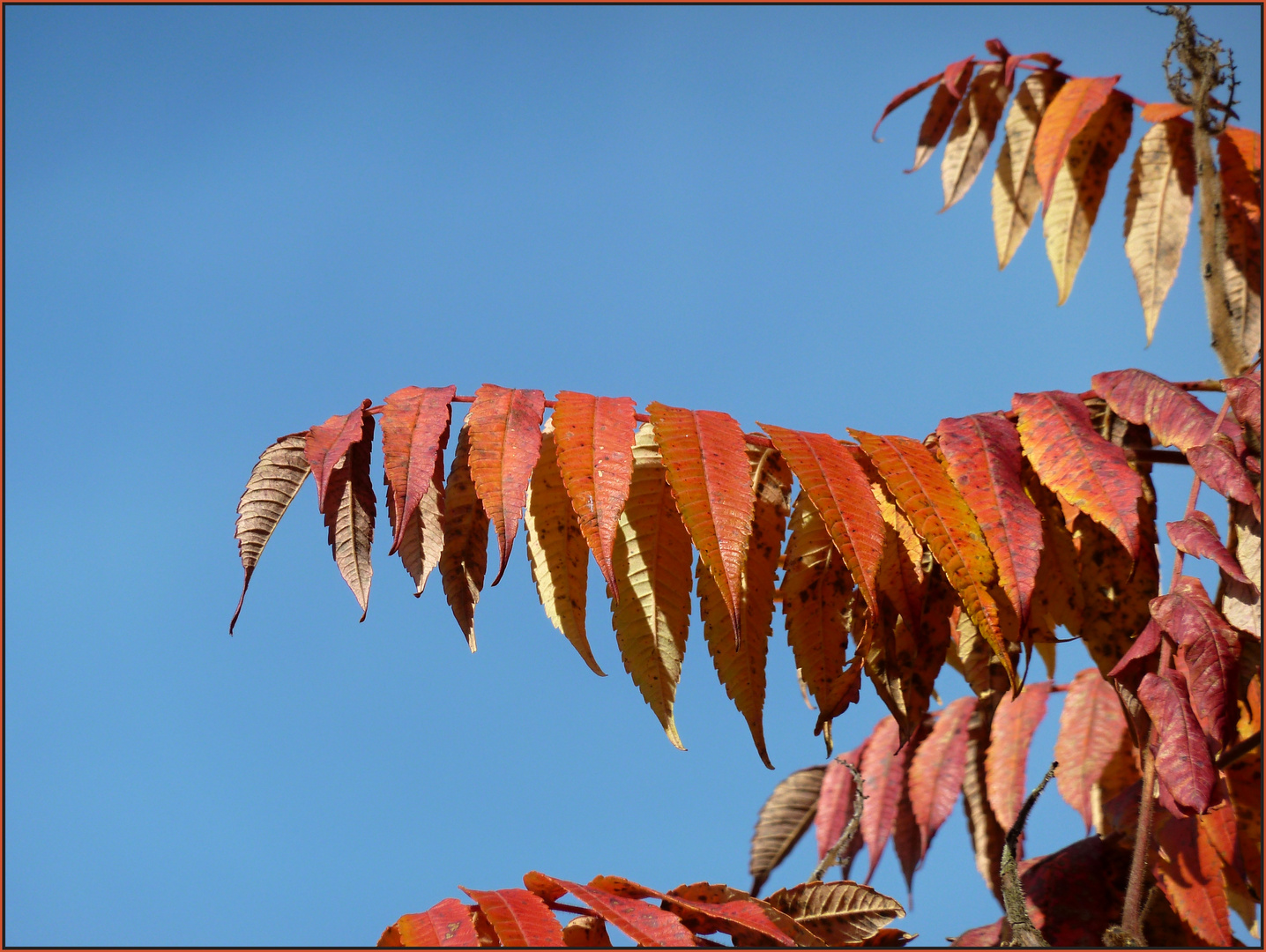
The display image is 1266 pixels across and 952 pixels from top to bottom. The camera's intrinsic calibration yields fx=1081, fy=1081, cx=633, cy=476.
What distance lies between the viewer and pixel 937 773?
278 centimetres

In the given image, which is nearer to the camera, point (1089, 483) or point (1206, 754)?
point (1206, 754)

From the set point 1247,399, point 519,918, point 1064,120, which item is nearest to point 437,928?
point 519,918

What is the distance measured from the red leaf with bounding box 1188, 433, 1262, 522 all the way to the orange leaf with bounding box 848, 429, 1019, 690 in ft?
1.17

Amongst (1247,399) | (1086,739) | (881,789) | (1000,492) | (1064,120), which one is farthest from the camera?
(881,789)

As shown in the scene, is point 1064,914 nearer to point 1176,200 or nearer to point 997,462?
point 997,462

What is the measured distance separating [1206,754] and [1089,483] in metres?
0.43

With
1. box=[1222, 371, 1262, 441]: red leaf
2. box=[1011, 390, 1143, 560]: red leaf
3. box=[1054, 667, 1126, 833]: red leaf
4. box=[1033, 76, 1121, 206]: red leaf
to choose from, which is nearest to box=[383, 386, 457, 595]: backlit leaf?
box=[1011, 390, 1143, 560]: red leaf

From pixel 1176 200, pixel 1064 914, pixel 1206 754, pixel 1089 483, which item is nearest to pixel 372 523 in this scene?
pixel 1089 483

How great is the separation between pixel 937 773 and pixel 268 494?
1.89m

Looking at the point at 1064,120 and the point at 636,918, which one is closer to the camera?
the point at 636,918

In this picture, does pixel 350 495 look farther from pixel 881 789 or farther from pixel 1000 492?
pixel 881 789

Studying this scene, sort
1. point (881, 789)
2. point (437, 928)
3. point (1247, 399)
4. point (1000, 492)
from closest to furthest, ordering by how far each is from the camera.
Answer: point (437, 928)
point (1000, 492)
point (1247, 399)
point (881, 789)

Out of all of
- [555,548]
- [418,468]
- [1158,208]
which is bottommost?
[555,548]

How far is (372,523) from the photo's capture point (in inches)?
67.3
